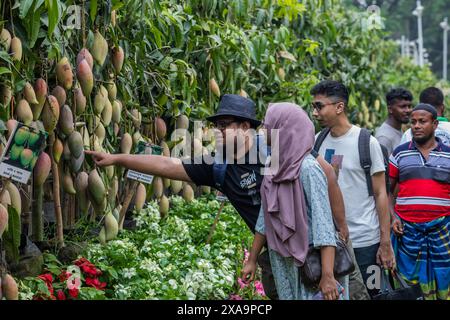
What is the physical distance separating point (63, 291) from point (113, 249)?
590 millimetres

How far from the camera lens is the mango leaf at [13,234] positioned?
3416mm

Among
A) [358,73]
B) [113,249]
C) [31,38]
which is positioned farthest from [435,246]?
[358,73]

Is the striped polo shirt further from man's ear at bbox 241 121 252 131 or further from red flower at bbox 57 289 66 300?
red flower at bbox 57 289 66 300

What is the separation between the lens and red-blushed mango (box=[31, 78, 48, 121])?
145 inches

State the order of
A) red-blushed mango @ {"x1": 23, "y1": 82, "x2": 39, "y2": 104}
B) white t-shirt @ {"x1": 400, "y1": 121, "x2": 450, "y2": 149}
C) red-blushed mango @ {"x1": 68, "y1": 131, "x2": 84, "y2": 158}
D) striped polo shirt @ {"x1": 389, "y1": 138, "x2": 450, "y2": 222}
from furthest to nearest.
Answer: white t-shirt @ {"x1": 400, "y1": 121, "x2": 450, "y2": 149}, striped polo shirt @ {"x1": 389, "y1": 138, "x2": 450, "y2": 222}, red-blushed mango @ {"x1": 68, "y1": 131, "x2": 84, "y2": 158}, red-blushed mango @ {"x1": 23, "y1": 82, "x2": 39, "y2": 104}

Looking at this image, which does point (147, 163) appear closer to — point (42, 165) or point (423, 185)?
point (42, 165)

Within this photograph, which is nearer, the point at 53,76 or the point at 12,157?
the point at 12,157

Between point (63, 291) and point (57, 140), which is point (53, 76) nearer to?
point (57, 140)

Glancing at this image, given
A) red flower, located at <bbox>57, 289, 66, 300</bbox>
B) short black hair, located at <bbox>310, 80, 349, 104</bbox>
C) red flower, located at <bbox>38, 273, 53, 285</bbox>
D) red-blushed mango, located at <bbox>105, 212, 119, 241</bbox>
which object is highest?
short black hair, located at <bbox>310, 80, 349, 104</bbox>

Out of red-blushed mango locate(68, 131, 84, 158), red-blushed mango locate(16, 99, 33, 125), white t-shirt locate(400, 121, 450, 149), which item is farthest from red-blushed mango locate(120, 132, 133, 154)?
white t-shirt locate(400, 121, 450, 149)

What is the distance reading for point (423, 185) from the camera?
16.4 feet

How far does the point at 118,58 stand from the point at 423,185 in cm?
191

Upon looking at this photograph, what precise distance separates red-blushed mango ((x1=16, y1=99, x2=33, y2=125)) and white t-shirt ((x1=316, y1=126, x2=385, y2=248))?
1.60m
